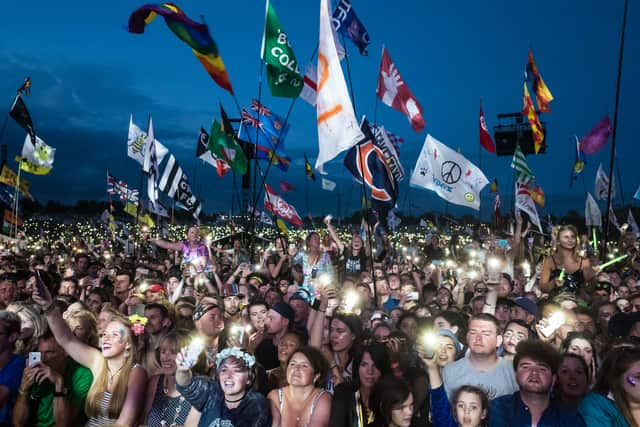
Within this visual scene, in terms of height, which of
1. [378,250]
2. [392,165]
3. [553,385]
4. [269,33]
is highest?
[269,33]

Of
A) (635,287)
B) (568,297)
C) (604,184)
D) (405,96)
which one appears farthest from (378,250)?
(604,184)

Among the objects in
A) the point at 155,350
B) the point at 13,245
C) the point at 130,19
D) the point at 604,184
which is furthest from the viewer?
the point at 604,184

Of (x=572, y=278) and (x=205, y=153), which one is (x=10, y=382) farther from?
(x=205, y=153)

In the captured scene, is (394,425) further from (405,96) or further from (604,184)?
(604,184)

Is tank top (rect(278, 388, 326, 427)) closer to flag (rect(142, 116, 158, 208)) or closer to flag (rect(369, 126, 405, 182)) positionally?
flag (rect(369, 126, 405, 182))

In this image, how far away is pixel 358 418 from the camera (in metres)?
4.26

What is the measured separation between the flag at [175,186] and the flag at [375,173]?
6.90 m

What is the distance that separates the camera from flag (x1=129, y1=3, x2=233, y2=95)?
30.5 ft

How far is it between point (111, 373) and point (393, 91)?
9671 millimetres

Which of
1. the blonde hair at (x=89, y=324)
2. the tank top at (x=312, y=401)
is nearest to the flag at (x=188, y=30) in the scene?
the blonde hair at (x=89, y=324)

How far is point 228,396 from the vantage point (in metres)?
4.00

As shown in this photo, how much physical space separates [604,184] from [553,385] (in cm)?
2106

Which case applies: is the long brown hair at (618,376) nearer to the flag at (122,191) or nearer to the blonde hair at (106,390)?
the blonde hair at (106,390)

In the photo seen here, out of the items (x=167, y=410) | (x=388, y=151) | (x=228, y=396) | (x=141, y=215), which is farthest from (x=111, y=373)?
(x=141, y=215)
